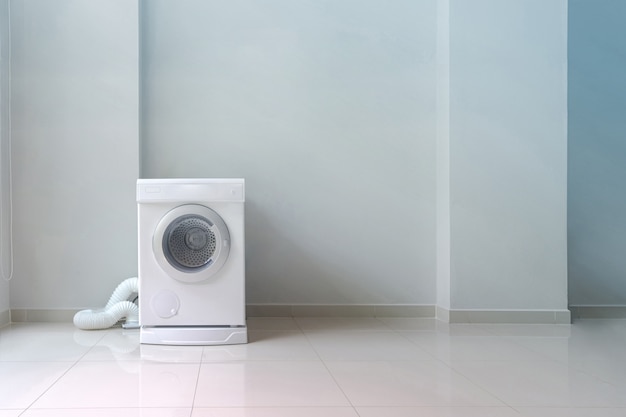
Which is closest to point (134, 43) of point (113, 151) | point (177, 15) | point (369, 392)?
point (177, 15)

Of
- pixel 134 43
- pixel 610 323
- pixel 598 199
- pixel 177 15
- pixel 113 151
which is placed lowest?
pixel 610 323

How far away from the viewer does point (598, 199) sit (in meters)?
4.09

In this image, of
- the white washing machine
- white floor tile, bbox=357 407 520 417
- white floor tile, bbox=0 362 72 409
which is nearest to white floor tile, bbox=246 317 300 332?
the white washing machine

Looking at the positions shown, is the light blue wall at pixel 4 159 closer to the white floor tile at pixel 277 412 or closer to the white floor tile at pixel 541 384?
the white floor tile at pixel 277 412

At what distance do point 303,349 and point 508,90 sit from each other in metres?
2.04

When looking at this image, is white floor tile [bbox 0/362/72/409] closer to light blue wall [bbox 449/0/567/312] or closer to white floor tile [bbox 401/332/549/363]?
white floor tile [bbox 401/332/549/363]

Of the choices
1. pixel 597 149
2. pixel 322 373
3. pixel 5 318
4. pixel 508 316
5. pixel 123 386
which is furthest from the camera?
pixel 597 149

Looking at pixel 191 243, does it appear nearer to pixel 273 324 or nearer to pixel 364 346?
pixel 273 324

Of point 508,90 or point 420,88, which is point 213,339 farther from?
point 508,90

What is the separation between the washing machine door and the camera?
2.84 m

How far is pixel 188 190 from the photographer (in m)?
2.87

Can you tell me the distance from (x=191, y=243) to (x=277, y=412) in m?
1.33

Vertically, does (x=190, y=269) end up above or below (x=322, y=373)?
above

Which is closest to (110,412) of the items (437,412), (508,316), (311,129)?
(437,412)
